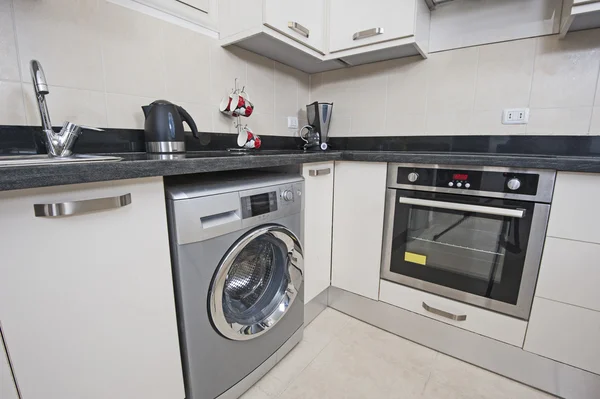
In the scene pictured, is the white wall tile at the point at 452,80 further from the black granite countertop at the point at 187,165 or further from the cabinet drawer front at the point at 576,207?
the cabinet drawer front at the point at 576,207

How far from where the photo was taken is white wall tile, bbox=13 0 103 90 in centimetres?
90

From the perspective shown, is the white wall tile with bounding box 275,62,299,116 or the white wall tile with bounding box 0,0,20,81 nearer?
the white wall tile with bounding box 0,0,20,81

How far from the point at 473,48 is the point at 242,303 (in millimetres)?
1813

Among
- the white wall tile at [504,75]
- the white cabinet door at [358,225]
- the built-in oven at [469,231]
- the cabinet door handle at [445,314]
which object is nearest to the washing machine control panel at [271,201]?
the white cabinet door at [358,225]

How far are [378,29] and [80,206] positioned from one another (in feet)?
5.27

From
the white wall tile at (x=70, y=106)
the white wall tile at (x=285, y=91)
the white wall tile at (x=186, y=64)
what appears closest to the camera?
the white wall tile at (x=70, y=106)

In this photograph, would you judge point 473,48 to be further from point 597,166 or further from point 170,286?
point 170,286

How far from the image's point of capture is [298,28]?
1.46 m

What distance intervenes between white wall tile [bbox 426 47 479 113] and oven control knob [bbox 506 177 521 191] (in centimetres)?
68

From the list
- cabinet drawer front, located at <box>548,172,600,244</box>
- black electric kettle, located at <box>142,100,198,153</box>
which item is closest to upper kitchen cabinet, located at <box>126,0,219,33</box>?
black electric kettle, located at <box>142,100,198,153</box>

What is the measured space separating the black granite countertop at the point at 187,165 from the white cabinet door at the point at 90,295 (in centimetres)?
4

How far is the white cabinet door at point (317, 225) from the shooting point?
4.40ft

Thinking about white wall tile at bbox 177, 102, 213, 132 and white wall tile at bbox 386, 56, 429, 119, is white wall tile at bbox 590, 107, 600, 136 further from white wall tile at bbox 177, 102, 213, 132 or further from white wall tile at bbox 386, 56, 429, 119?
white wall tile at bbox 177, 102, 213, 132

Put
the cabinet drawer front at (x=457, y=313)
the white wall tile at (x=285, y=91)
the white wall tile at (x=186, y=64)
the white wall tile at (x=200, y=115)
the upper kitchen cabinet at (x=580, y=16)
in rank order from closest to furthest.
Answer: the upper kitchen cabinet at (x=580, y=16) < the cabinet drawer front at (x=457, y=313) < the white wall tile at (x=186, y=64) < the white wall tile at (x=200, y=115) < the white wall tile at (x=285, y=91)
